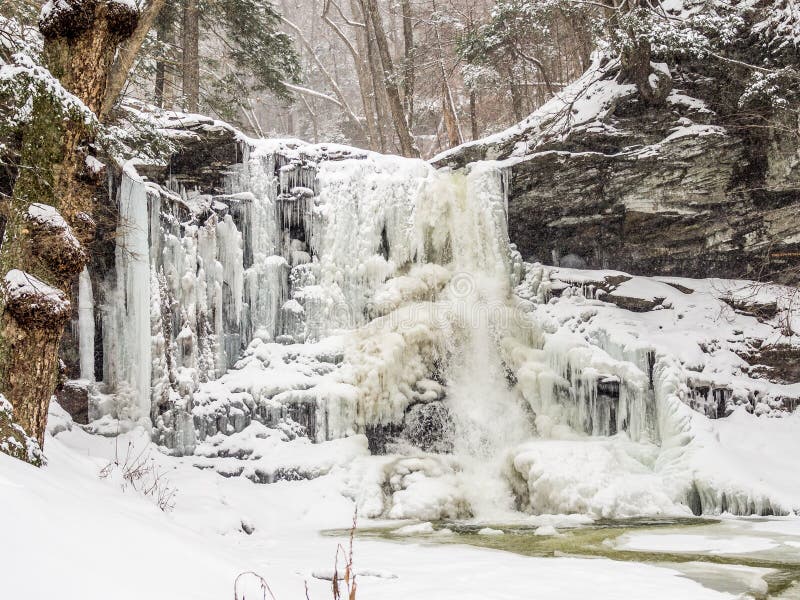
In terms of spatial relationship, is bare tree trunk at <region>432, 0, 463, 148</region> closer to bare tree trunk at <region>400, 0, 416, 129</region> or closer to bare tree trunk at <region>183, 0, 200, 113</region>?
bare tree trunk at <region>400, 0, 416, 129</region>

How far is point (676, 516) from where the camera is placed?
630 cm

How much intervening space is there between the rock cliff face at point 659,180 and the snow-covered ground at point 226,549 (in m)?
5.09

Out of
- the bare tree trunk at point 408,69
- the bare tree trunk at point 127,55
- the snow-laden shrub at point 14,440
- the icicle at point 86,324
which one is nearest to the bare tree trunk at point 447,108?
the bare tree trunk at point 408,69

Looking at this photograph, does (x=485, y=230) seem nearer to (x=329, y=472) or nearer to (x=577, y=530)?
(x=329, y=472)

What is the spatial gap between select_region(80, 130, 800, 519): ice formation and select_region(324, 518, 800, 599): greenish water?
2.66 ft

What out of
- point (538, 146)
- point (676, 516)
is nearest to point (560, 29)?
point (538, 146)

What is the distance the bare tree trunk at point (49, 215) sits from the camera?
3812 millimetres

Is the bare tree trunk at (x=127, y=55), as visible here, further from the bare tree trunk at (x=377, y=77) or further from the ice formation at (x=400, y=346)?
the bare tree trunk at (x=377, y=77)

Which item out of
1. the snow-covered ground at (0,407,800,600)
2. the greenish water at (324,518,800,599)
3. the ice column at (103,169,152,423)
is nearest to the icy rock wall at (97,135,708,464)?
the ice column at (103,169,152,423)

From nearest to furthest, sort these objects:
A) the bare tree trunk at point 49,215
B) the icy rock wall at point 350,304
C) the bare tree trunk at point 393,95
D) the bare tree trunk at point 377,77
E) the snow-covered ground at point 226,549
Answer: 1. the snow-covered ground at point 226,549
2. the bare tree trunk at point 49,215
3. the icy rock wall at point 350,304
4. the bare tree trunk at point 393,95
5. the bare tree trunk at point 377,77

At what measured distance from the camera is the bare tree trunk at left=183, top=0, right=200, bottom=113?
11266 millimetres

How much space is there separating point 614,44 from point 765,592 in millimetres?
7622

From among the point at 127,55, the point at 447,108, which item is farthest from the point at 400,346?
the point at 447,108

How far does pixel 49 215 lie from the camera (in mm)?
3941
